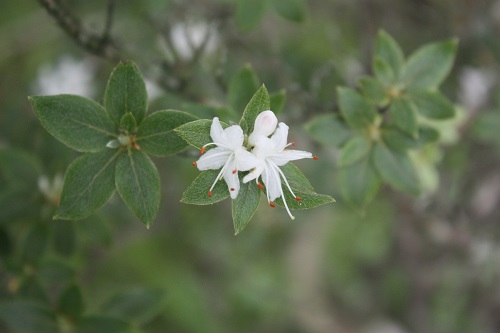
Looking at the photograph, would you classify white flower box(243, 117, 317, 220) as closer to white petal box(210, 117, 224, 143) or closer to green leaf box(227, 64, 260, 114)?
white petal box(210, 117, 224, 143)

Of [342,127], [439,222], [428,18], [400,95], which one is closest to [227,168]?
[342,127]

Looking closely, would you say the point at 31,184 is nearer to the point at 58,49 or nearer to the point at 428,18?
the point at 58,49

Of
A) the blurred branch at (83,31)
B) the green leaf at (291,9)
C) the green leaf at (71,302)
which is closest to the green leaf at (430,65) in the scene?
the green leaf at (291,9)

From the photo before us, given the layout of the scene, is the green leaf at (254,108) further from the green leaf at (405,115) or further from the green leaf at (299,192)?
the green leaf at (405,115)

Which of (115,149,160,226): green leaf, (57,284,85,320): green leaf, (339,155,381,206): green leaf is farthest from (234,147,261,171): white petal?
(57,284,85,320): green leaf

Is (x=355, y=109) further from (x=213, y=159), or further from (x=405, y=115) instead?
(x=213, y=159)
